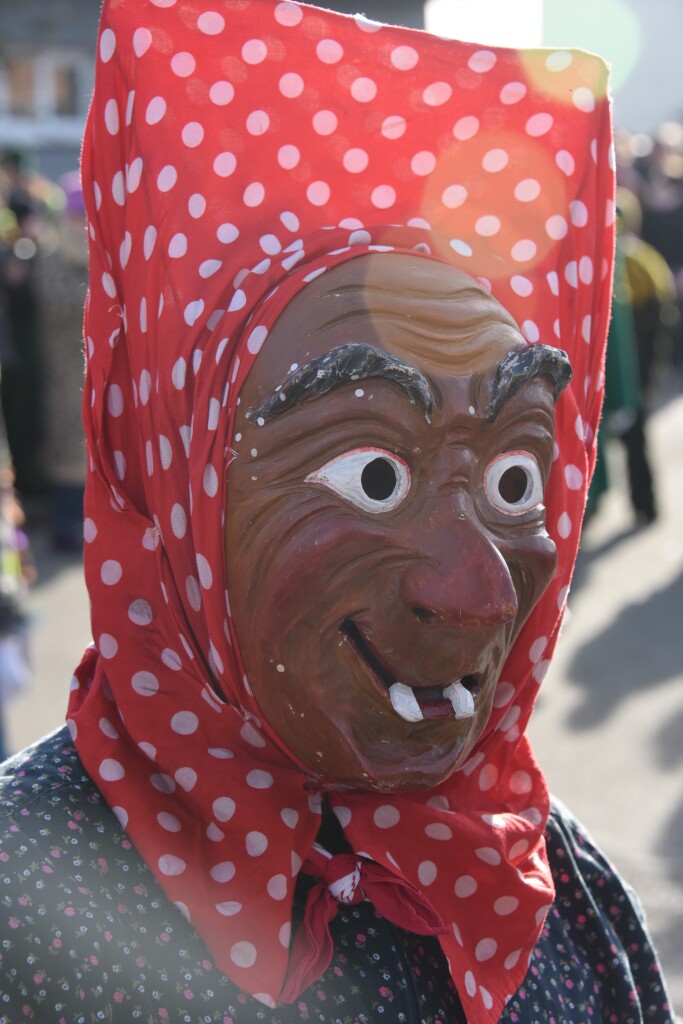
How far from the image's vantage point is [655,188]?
10.6m

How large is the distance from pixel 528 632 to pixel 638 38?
21.6m

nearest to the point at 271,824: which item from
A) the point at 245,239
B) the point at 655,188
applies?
the point at 245,239

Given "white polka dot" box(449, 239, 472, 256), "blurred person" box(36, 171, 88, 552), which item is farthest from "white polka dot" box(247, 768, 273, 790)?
"blurred person" box(36, 171, 88, 552)

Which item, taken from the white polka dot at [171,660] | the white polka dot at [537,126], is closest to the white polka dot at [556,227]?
the white polka dot at [537,126]

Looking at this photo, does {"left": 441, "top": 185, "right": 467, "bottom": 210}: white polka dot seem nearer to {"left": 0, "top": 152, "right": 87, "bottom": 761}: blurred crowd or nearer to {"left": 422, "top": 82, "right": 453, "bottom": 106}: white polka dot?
{"left": 422, "top": 82, "right": 453, "bottom": 106}: white polka dot

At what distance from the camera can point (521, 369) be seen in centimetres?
142

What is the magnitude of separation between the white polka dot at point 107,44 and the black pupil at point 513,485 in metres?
0.73

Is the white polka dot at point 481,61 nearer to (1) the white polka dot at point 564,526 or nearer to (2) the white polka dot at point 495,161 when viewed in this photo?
(2) the white polka dot at point 495,161

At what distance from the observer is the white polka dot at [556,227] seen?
172 centimetres

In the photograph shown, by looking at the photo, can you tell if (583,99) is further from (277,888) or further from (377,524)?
(277,888)

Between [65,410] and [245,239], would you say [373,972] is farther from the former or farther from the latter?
[65,410]

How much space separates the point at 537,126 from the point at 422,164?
19 centimetres

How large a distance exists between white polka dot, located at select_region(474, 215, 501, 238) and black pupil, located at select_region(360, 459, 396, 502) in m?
0.46

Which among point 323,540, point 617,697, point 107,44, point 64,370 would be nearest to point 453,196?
point 107,44
